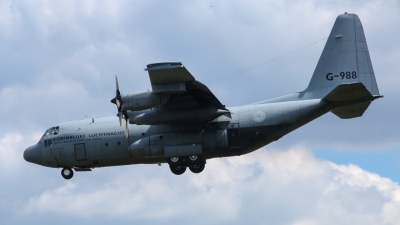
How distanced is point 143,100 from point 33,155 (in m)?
8.54

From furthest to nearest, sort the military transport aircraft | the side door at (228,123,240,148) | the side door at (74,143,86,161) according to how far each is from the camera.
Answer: the side door at (74,143,86,161) < the side door at (228,123,240,148) < the military transport aircraft

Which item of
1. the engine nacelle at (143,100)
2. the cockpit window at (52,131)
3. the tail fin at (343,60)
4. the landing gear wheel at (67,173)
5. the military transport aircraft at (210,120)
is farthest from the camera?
the landing gear wheel at (67,173)

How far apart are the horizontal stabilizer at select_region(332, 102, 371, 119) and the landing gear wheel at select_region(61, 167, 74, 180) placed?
14.0m

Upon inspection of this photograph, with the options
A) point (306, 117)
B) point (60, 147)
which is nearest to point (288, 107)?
point (306, 117)

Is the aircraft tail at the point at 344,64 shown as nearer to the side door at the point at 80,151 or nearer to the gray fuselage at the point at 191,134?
the gray fuselage at the point at 191,134

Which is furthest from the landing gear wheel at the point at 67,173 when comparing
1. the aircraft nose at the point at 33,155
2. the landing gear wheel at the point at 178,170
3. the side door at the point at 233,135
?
the side door at the point at 233,135

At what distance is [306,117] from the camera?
38.7 m

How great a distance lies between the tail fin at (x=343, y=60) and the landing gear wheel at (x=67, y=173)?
42.4 feet

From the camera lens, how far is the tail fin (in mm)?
39094

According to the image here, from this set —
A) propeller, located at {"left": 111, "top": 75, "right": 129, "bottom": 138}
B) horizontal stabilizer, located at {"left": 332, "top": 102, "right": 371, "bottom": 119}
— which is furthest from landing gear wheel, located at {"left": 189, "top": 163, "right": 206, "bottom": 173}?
horizontal stabilizer, located at {"left": 332, "top": 102, "right": 371, "bottom": 119}

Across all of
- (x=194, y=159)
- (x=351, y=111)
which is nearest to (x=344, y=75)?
(x=351, y=111)

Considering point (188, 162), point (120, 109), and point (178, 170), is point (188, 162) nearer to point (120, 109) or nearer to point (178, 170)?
point (178, 170)

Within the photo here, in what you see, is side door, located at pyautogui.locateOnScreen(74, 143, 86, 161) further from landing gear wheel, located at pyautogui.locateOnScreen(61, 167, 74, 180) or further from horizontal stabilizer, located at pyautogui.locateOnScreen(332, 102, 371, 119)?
horizontal stabilizer, located at pyautogui.locateOnScreen(332, 102, 371, 119)

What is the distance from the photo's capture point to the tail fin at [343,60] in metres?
39.1
